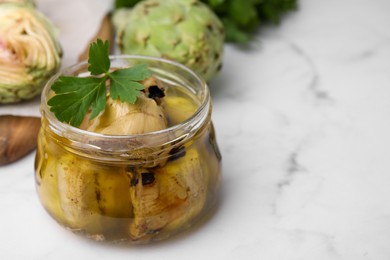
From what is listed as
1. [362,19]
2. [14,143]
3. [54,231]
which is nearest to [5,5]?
[14,143]

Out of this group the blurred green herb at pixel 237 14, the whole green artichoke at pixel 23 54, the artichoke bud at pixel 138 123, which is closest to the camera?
the artichoke bud at pixel 138 123

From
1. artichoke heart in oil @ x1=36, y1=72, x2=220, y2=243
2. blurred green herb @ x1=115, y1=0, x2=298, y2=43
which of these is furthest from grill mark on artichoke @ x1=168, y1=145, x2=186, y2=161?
blurred green herb @ x1=115, y1=0, x2=298, y2=43

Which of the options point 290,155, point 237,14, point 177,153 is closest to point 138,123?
point 177,153

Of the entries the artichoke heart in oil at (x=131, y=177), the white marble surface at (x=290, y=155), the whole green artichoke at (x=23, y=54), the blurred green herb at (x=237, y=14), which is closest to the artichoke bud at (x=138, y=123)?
the artichoke heart in oil at (x=131, y=177)

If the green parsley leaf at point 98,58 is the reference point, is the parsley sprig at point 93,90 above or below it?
below

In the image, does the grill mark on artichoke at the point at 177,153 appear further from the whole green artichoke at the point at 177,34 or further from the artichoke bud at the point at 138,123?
the whole green artichoke at the point at 177,34

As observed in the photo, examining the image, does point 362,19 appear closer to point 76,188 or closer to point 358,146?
point 358,146
